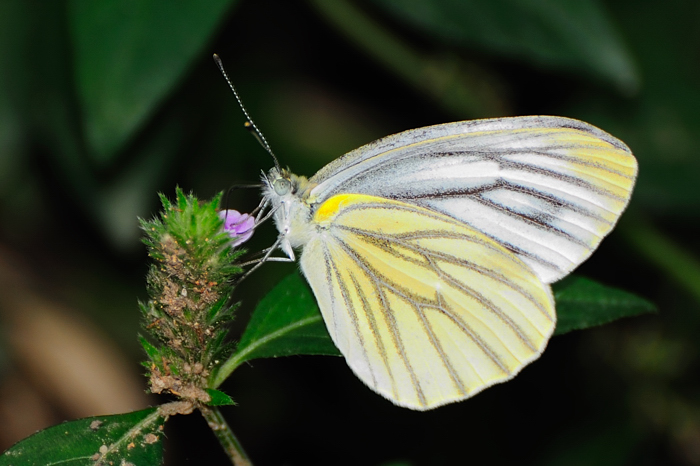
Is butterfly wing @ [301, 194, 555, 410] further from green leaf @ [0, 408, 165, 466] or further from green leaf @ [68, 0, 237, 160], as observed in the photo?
green leaf @ [68, 0, 237, 160]

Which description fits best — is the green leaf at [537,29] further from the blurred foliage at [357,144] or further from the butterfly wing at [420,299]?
the butterfly wing at [420,299]

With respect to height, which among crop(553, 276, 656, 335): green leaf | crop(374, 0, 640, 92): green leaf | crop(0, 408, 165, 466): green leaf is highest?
crop(374, 0, 640, 92): green leaf

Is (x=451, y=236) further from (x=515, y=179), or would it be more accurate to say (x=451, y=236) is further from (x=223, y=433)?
(x=223, y=433)

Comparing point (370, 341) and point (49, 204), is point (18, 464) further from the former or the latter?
point (49, 204)

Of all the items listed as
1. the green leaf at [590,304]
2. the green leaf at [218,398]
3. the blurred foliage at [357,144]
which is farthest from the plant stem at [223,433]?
the blurred foliage at [357,144]

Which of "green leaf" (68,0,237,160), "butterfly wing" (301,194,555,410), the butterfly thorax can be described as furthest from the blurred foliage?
"butterfly wing" (301,194,555,410)

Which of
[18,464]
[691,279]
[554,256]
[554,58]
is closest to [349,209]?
[554,256]
